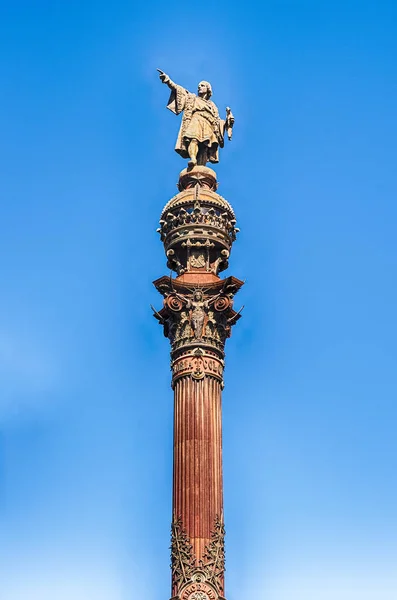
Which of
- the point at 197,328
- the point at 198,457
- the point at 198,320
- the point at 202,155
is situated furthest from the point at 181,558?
the point at 202,155

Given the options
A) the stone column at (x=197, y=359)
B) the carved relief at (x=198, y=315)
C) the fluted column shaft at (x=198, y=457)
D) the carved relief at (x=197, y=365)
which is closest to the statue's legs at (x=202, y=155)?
the stone column at (x=197, y=359)

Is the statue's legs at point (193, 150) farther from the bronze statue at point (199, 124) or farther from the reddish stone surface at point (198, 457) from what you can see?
the reddish stone surface at point (198, 457)

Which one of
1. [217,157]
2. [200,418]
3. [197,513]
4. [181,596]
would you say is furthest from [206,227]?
[181,596]

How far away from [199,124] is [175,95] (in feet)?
5.81

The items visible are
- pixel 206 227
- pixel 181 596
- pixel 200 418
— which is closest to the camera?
pixel 181 596

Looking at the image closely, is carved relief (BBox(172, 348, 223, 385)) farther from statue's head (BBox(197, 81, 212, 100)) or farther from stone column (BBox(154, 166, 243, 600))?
statue's head (BBox(197, 81, 212, 100))

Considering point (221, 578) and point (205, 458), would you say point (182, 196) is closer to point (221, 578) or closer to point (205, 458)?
point (205, 458)

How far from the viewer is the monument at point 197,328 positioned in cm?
3366

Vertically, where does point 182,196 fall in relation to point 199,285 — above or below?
above

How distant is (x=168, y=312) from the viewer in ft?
124

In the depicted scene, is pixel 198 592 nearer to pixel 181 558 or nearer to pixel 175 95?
pixel 181 558

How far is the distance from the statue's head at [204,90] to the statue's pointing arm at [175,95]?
20.5 inches

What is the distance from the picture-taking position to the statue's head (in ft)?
141

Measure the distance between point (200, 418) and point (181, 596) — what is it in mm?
5658
